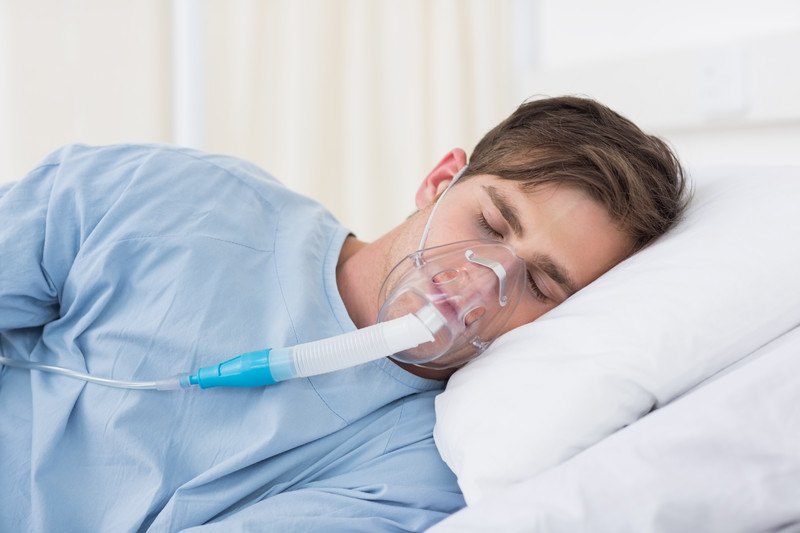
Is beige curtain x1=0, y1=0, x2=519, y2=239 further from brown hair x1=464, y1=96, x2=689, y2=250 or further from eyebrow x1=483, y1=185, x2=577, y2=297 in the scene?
eyebrow x1=483, y1=185, x2=577, y2=297

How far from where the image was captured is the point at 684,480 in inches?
27.9

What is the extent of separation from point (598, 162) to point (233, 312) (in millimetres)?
591

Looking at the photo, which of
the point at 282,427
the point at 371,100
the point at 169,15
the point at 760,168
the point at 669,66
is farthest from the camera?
the point at 371,100

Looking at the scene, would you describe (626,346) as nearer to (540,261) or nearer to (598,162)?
(540,261)

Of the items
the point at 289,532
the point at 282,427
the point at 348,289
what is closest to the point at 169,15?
the point at 348,289

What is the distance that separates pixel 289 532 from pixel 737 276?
620 mm

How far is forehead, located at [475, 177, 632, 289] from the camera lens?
1.13m

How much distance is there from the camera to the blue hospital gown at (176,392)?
3.29ft

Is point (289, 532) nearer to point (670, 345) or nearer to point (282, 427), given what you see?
point (282, 427)

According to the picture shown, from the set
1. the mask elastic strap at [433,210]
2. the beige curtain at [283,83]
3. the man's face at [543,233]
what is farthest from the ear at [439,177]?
the beige curtain at [283,83]

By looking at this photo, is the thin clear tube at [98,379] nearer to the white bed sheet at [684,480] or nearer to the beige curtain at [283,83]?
the white bed sheet at [684,480]

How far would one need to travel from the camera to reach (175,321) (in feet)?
3.60

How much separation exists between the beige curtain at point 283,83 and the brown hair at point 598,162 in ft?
3.32

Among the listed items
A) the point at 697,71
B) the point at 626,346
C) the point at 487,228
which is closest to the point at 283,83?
the point at 697,71
